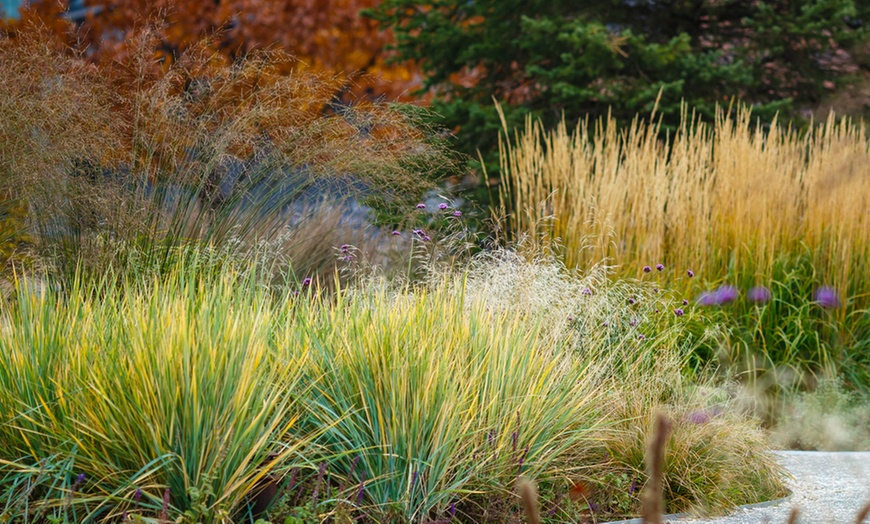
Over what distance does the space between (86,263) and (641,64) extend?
6.97 metres

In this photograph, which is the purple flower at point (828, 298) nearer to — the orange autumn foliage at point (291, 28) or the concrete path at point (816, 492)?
the concrete path at point (816, 492)

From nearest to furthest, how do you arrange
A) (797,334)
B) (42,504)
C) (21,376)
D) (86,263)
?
(42,504) < (21,376) < (86,263) < (797,334)

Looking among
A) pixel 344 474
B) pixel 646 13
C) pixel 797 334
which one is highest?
pixel 646 13

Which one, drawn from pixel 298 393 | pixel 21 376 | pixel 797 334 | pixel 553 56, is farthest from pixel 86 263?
pixel 553 56

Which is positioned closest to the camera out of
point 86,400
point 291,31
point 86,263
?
point 86,400

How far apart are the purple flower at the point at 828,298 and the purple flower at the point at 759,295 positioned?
16.1 inches

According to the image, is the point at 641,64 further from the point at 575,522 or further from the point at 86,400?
the point at 86,400

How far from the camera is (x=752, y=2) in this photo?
395 inches

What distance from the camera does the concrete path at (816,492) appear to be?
3621 mm

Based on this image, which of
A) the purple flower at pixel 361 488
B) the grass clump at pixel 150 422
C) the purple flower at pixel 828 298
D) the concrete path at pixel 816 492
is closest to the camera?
the grass clump at pixel 150 422

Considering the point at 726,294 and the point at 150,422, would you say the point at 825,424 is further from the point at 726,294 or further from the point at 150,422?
the point at 150,422

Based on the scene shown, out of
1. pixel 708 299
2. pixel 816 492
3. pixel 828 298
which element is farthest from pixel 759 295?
pixel 816 492

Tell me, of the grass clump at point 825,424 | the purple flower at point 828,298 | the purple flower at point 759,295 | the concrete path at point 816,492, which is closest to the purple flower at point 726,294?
the purple flower at point 759,295

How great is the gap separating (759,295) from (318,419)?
385 cm
